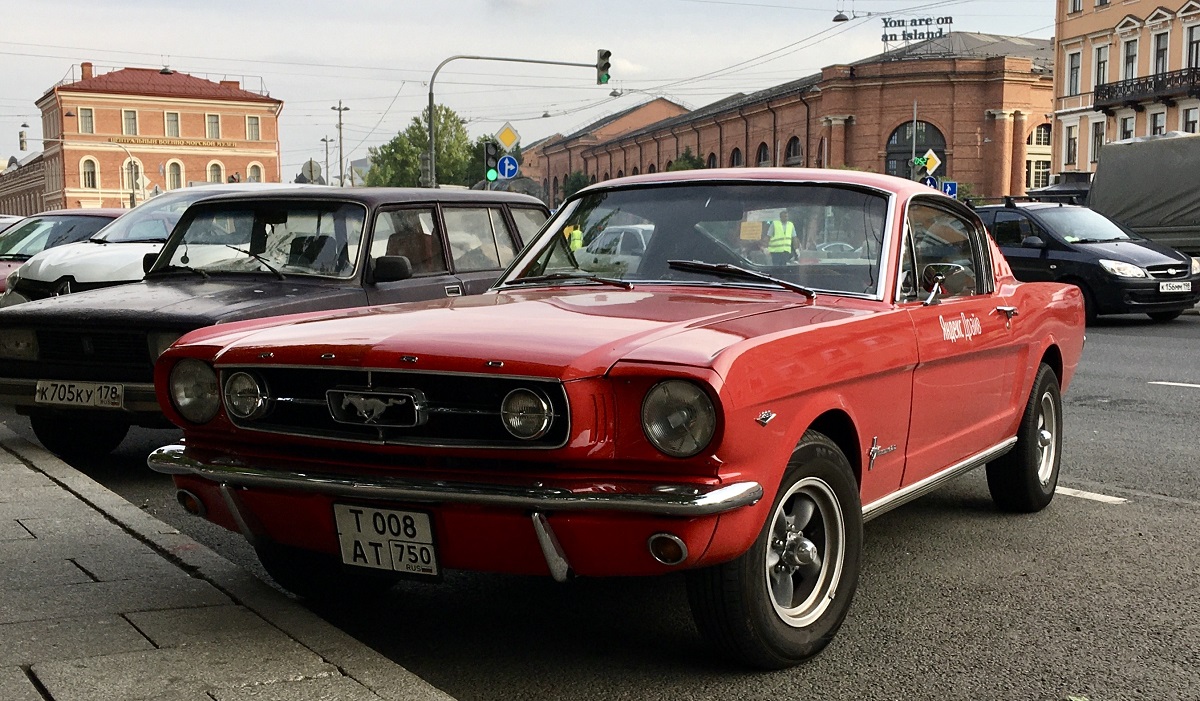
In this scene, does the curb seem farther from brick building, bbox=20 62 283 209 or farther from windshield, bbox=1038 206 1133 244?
brick building, bbox=20 62 283 209

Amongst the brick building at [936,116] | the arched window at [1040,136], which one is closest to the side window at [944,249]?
the brick building at [936,116]

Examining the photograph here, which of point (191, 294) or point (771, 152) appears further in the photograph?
point (771, 152)

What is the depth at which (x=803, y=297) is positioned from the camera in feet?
15.2

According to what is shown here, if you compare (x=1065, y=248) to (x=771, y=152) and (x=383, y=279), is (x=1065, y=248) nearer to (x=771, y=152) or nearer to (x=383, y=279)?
(x=383, y=279)

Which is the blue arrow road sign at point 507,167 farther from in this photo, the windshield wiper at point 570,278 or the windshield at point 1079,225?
the windshield wiper at point 570,278

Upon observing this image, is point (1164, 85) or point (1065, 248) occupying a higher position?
point (1164, 85)

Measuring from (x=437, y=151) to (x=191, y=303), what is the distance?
78.3m

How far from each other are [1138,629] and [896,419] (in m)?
1.03

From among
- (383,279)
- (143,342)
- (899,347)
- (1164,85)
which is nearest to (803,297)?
(899,347)

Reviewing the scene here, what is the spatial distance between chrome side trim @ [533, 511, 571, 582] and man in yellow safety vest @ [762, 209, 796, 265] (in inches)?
66.6

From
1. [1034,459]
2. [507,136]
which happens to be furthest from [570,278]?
[507,136]

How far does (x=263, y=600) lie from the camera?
4418mm

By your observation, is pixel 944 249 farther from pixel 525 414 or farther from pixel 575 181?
pixel 575 181

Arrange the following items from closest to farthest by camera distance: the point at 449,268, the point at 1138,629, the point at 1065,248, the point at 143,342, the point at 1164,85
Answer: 1. the point at 1138,629
2. the point at 143,342
3. the point at 449,268
4. the point at 1065,248
5. the point at 1164,85
